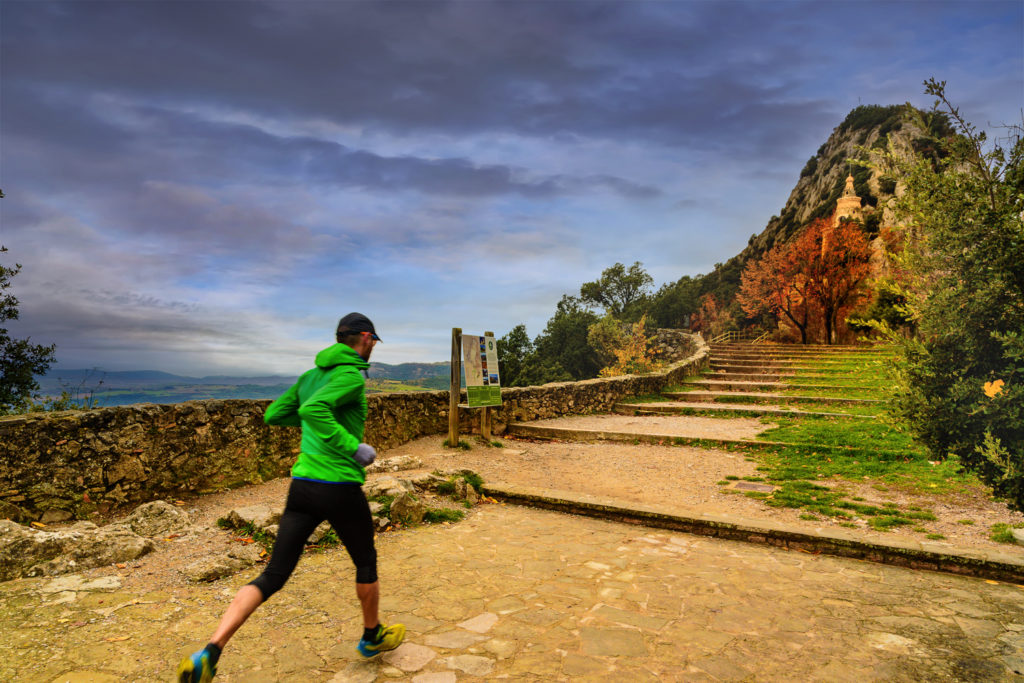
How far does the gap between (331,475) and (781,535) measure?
424 cm

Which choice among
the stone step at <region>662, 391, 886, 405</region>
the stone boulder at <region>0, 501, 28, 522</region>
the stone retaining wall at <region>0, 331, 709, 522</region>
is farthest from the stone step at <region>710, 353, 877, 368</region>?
the stone boulder at <region>0, 501, 28, 522</region>

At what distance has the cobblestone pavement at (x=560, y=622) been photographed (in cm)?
273

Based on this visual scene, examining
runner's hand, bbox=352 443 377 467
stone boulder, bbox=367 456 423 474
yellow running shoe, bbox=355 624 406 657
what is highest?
runner's hand, bbox=352 443 377 467

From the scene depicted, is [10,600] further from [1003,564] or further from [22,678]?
[1003,564]

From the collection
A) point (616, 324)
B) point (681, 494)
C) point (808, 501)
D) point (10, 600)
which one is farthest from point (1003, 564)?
point (616, 324)

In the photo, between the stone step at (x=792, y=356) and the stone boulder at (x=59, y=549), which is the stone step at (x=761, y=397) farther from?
the stone boulder at (x=59, y=549)

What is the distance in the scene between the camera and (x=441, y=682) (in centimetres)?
263

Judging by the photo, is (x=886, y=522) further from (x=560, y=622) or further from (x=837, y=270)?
(x=837, y=270)

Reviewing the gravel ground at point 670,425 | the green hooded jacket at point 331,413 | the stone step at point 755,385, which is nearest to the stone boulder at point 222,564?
the green hooded jacket at point 331,413

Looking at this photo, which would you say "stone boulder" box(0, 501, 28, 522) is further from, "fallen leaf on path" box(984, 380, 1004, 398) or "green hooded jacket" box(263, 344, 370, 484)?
"fallen leaf on path" box(984, 380, 1004, 398)

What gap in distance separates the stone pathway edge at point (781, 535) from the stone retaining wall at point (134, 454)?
2.89 m

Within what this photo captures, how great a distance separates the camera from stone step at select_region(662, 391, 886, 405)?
13.2 metres

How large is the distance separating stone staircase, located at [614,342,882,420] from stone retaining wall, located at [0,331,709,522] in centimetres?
895

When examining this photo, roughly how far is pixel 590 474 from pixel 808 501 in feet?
9.10
